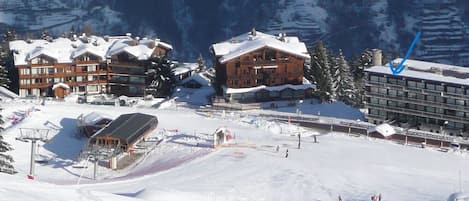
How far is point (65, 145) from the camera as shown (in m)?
59.8

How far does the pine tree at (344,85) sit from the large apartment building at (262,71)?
12.2ft

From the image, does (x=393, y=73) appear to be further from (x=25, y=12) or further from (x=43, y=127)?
(x=25, y=12)

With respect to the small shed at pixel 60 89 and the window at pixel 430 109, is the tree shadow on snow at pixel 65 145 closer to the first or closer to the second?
the small shed at pixel 60 89

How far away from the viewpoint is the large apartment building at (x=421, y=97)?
67625 millimetres

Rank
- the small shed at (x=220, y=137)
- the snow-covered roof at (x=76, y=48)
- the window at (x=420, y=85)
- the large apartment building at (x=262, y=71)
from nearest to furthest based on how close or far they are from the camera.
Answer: the small shed at (x=220, y=137) → the window at (x=420, y=85) → the large apartment building at (x=262, y=71) → the snow-covered roof at (x=76, y=48)

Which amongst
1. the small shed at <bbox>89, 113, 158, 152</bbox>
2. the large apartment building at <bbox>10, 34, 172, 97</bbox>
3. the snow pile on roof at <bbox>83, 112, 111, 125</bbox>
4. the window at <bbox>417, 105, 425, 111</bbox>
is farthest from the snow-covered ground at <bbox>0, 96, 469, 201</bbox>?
the large apartment building at <bbox>10, 34, 172, 97</bbox>

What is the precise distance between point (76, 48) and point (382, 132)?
108 ft

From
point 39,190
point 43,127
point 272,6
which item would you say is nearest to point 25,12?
point 272,6

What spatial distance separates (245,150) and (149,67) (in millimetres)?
28900

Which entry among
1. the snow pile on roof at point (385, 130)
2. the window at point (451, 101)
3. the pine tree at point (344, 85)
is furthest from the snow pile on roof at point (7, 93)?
the window at point (451, 101)

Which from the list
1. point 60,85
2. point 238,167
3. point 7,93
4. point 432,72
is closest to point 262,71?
point 432,72

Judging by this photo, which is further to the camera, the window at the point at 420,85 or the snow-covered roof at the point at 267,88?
the snow-covered roof at the point at 267,88

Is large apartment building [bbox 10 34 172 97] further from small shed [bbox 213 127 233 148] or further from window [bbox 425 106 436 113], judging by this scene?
small shed [bbox 213 127 233 148]

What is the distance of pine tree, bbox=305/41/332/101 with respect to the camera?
78750mm
